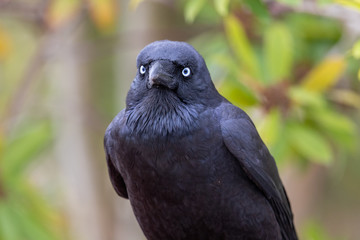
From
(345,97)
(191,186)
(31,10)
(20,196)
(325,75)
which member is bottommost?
(20,196)

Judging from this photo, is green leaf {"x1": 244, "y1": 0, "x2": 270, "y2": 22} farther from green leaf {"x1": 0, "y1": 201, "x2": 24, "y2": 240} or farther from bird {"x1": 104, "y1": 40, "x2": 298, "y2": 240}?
green leaf {"x1": 0, "y1": 201, "x2": 24, "y2": 240}

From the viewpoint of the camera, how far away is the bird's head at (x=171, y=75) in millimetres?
2715

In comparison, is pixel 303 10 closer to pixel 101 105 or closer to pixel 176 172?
pixel 176 172

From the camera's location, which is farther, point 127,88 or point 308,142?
point 127,88

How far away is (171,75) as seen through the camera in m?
2.74

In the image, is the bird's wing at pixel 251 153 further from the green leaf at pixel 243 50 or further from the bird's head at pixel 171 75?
the green leaf at pixel 243 50

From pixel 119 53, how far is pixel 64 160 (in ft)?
3.94

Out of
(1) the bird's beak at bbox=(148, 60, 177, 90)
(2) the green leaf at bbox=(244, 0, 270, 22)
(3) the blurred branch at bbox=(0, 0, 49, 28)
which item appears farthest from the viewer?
(3) the blurred branch at bbox=(0, 0, 49, 28)

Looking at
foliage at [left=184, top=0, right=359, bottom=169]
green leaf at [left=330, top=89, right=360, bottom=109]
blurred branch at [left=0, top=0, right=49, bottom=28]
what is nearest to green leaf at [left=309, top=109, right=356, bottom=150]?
foliage at [left=184, top=0, right=359, bottom=169]

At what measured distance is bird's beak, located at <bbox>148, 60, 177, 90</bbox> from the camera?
2.67 m

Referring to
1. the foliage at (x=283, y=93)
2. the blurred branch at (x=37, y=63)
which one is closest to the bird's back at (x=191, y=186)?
the foliage at (x=283, y=93)

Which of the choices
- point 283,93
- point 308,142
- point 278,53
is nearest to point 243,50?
point 278,53

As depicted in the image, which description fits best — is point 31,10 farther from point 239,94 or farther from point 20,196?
point 239,94

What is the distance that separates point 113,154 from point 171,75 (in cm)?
51
